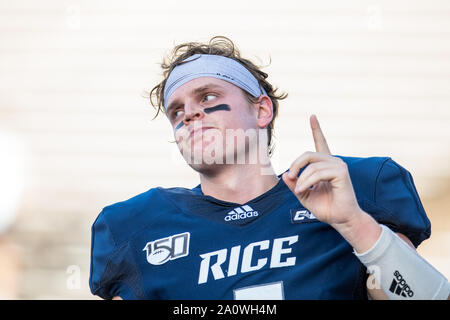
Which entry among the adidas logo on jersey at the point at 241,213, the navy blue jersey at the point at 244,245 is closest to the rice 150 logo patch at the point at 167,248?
the navy blue jersey at the point at 244,245

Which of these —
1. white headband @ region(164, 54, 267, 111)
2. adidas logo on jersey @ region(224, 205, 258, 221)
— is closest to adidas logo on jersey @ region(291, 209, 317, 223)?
adidas logo on jersey @ region(224, 205, 258, 221)

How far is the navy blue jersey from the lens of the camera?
1.82 m

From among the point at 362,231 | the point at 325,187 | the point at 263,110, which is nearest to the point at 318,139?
the point at 325,187

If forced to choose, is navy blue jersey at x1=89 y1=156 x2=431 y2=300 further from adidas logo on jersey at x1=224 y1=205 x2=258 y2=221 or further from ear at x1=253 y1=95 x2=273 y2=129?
ear at x1=253 y1=95 x2=273 y2=129

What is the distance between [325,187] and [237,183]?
20.1 inches

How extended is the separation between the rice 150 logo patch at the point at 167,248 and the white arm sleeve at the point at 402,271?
580mm

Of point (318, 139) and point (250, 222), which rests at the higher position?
point (318, 139)

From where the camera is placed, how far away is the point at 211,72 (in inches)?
88.1

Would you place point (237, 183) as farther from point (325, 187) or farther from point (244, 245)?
point (325, 187)

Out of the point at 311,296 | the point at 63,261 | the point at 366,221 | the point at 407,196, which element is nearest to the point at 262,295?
the point at 311,296

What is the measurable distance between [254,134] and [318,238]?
47 centimetres

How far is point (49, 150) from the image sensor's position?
5.32 m

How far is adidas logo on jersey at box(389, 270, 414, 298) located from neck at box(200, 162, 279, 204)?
606 mm

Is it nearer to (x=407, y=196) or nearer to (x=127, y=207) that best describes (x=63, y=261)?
(x=127, y=207)
